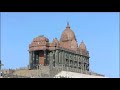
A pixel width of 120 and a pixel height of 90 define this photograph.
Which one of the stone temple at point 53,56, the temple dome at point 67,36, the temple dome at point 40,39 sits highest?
the temple dome at point 67,36

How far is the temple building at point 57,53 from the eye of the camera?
4706 centimetres

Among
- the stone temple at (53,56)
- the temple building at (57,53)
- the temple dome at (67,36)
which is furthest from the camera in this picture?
the temple dome at (67,36)

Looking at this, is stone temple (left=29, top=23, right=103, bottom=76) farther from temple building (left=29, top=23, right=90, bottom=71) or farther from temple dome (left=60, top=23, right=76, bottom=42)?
temple dome (left=60, top=23, right=76, bottom=42)

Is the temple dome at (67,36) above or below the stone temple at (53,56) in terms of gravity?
above

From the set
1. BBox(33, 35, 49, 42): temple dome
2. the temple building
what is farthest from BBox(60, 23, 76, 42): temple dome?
BBox(33, 35, 49, 42): temple dome

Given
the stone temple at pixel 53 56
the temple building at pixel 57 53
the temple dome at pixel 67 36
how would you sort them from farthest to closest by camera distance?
the temple dome at pixel 67 36 < the temple building at pixel 57 53 < the stone temple at pixel 53 56

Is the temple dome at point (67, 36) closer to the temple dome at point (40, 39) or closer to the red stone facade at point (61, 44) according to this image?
the red stone facade at point (61, 44)

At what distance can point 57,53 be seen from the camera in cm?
4706

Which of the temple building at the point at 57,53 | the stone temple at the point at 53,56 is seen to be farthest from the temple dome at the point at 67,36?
the stone temple at the point at 53,56

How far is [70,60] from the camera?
50.2m

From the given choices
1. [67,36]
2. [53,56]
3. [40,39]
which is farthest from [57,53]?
[67,36]

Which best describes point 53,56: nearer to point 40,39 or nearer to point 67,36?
point 40,39
